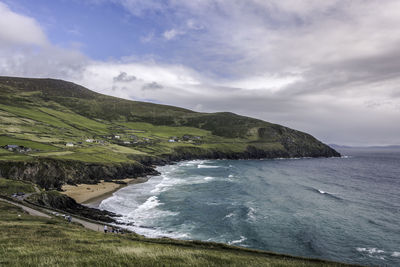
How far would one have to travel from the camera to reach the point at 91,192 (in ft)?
234

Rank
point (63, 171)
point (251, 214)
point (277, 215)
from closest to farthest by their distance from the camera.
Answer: point (277, 215) < point (251, 214) < point (63, 171)

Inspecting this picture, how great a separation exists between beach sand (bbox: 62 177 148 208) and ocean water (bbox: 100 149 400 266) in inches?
129

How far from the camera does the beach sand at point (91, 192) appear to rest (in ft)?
209

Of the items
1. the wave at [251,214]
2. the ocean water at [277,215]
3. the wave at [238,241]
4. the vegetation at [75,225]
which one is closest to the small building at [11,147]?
the vegetation at [75,225]

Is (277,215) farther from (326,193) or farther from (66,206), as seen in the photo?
(66,206)

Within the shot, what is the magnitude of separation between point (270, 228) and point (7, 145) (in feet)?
306

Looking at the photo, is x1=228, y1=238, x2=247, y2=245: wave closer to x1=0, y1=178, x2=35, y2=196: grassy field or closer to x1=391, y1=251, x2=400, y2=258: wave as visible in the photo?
x1=391, y1=251, x2=400, y2=258: wave

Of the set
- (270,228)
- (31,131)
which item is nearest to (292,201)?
(270,228)

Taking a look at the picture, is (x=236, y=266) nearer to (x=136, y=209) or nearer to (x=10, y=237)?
(x=10, y=237)

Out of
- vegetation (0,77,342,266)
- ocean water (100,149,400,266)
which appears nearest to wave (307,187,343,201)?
ocean water (100,149,400,266)

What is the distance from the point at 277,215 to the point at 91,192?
51.5 meters

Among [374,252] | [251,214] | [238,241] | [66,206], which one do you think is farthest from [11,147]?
[374,252]

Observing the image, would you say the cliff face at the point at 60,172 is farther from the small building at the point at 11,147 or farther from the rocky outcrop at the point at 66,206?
the small building at the point at 11,147

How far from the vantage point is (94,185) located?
3150 inches
